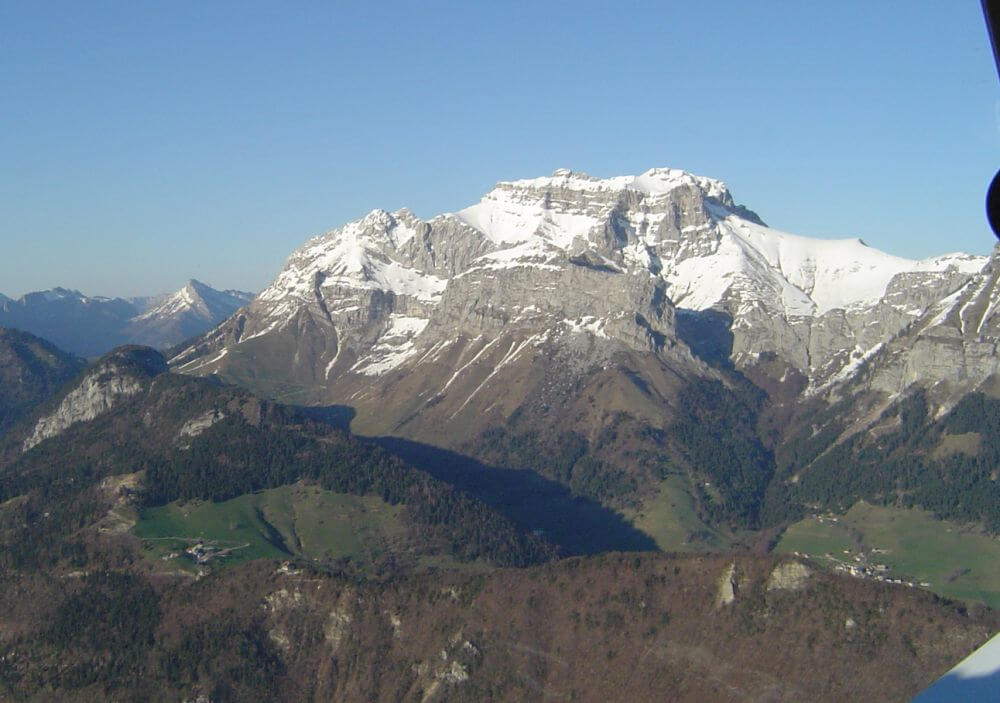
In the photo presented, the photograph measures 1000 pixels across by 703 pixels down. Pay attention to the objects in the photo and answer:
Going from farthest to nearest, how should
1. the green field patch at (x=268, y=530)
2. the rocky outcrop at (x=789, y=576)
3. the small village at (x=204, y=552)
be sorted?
the green field patch at (x=268, y=530)
the small village at (x=204, y=552)
the rocky outcrop at (x=789, y=576)

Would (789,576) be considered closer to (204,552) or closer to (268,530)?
(204,552)

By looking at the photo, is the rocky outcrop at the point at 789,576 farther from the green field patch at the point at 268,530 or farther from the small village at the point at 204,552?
the small village at the point at 204,552

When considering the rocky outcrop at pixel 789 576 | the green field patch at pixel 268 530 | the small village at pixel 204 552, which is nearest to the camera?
the rocky outcrop at pixel 789 576

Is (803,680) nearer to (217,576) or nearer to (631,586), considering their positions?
(631,586)

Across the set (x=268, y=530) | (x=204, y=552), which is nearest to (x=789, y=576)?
(x=204, y=552)

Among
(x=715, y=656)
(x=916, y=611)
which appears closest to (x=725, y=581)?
(x=715, y=656)

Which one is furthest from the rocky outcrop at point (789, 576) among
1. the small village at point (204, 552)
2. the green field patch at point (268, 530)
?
the small village at point (204, 552)

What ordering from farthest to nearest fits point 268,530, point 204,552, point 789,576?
point 268,530, point 204,552, point 789,576

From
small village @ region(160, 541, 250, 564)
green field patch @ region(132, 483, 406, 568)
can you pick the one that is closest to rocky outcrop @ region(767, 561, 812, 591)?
green field patch @ region(132, 483, 406, 568)

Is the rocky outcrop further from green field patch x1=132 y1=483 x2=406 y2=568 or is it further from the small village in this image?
the small village
